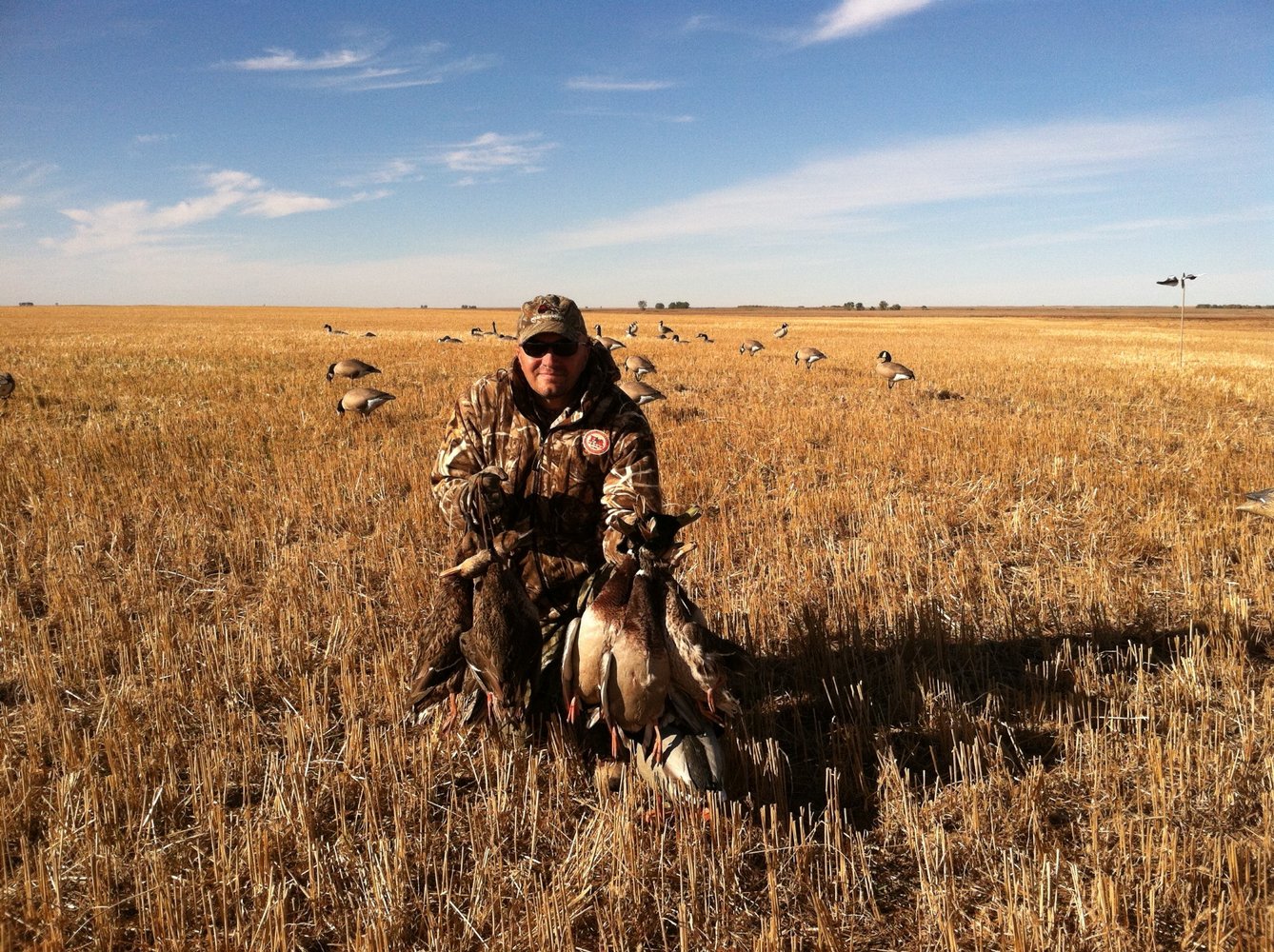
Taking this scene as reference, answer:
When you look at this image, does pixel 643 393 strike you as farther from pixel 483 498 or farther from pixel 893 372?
pixel 483 498

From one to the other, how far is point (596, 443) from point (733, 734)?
1.29 m

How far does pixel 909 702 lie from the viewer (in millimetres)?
3326

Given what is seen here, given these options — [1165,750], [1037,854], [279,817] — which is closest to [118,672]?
→ [279,817]

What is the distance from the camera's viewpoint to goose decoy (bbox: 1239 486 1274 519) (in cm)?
553

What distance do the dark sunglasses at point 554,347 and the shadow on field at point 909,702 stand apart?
171 cm

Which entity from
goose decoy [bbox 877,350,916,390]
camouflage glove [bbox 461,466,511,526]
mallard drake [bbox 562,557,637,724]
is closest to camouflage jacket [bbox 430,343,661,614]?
camouflage glove [bbox 461,466,511,526]

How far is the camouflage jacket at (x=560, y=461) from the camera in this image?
295 cm

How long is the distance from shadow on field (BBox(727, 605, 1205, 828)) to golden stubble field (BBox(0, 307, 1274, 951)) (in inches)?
0.8

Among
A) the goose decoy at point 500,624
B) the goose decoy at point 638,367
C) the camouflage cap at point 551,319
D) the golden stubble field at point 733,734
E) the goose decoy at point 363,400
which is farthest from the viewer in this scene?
the goose decoy at point 638,367

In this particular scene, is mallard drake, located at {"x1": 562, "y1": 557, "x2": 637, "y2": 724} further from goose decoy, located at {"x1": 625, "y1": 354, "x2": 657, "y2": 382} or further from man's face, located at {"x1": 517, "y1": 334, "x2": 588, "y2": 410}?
goose decoy, located at {"x1": 625, "y1": 354, "x2": 657, "y2": 382}

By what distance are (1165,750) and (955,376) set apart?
1500 cm

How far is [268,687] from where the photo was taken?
11.8ft

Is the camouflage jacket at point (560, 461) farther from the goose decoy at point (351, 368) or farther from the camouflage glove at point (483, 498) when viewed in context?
the goose decoy at point (351, 368)

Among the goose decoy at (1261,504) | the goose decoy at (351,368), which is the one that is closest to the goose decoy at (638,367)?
the goose decoy at (351,368)
